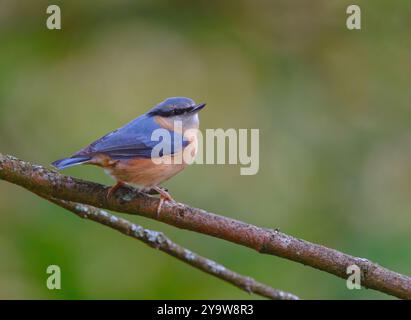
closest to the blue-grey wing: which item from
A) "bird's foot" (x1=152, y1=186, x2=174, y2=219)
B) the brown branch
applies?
"bird's foot" (x1=152, y1=186, x2=174, y2=219)

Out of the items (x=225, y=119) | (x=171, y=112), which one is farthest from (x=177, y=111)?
(x=225, y=119)

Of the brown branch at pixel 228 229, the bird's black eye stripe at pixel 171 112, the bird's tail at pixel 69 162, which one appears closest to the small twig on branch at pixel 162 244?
the bird's tail at pixel 69 162

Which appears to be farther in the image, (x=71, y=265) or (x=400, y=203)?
(x=400, y=203)

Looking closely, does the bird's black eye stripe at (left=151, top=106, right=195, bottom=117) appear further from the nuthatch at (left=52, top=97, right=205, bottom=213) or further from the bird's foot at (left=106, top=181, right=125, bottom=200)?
the bird's foot at (left=106, top=181, right=125, bottom=200)

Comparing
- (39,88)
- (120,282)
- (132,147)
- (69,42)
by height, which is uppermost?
(69,42)

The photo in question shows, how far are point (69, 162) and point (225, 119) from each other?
266 cm

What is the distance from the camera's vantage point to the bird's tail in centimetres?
321

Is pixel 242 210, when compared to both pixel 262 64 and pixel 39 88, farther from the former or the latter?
pixel 39 88

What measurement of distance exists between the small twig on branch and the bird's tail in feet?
0.58

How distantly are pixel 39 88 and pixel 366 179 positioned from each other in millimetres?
2458

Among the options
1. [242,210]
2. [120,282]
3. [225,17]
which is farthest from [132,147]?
[225,17]

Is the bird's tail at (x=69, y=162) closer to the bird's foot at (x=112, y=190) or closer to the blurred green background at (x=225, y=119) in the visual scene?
the bird's foot at (x=112, y=190)

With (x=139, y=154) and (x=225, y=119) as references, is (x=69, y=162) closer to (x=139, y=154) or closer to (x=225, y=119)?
(x=139, y=154)

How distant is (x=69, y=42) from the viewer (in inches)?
189
